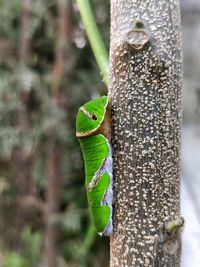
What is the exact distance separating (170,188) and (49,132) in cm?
92

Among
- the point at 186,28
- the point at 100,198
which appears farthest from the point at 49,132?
the point at 100,198

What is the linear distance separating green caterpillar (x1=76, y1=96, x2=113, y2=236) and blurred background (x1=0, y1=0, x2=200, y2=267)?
30.7 inches

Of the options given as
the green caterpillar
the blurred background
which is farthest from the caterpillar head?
the blurred background

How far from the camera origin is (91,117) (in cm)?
38

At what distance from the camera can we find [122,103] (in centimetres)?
35

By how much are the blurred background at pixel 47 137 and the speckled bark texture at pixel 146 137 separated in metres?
0.81

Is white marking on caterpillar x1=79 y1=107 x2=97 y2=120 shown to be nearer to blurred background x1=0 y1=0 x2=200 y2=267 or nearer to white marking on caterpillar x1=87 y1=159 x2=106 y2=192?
white marking on caterpillar x1=87 y1=159 x2=106 y2=192

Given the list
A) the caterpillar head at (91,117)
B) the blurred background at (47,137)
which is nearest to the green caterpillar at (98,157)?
the caterpillar head at (91,117)

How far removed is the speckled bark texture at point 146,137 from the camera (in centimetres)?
34

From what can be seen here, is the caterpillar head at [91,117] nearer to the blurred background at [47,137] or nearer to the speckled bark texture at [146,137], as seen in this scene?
the speckled bark texture at [146,137]

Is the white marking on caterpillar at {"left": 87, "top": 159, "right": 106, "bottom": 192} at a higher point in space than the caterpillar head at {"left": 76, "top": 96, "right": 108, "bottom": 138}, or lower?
lower

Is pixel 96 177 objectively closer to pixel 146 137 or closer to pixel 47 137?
pixel 146 137

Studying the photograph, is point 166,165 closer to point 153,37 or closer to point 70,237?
point 153,37

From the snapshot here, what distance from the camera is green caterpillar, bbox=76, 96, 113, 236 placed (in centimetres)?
36
